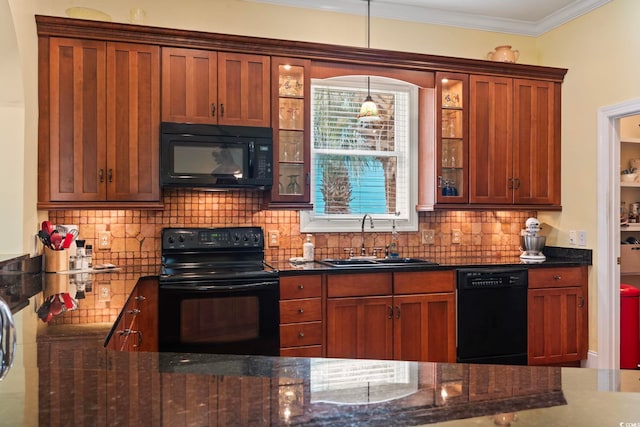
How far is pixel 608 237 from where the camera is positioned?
373 centimetres

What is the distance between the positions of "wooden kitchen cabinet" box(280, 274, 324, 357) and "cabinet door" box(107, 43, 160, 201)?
1.10m

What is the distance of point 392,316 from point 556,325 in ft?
4.61

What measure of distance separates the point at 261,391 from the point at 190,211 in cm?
287

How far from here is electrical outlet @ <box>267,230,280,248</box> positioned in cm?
379

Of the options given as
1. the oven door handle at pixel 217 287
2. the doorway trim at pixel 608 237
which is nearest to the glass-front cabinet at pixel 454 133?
the doorway trim at pixel 608 237

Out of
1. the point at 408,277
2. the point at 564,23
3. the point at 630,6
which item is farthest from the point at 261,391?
the point at 564,23

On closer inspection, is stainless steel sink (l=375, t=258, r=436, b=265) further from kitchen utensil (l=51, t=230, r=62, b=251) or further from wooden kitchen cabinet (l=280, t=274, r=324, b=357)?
kitchen utensil (l=51, t=230, r=62, b=251)

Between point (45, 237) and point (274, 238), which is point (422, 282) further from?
point (45, 237)

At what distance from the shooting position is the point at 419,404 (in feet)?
2.61

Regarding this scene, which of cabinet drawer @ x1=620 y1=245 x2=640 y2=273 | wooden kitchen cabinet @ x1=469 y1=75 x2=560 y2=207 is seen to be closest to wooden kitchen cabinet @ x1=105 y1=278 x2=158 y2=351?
wooden kitchen cabinet @ x1=469 y1=75 x2=560 y2=207

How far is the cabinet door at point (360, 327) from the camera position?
329 cm

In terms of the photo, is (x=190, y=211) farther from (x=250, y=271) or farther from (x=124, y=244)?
(x=250, y=271)

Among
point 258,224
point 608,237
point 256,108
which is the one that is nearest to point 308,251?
point 258,224

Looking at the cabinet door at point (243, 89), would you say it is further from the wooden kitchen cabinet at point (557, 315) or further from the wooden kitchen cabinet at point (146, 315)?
the wooden kitchen cabinet at point (557, 315)
